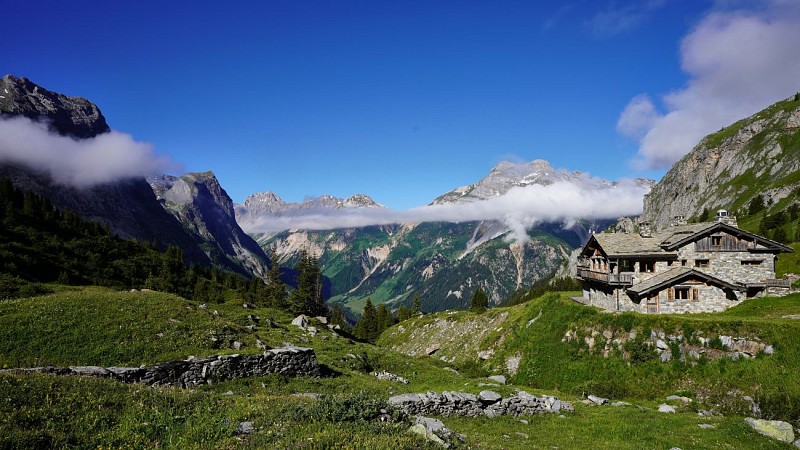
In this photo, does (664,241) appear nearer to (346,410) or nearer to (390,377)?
(390,377)

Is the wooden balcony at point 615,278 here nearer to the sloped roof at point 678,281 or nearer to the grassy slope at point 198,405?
the sloped roof at point 678,281

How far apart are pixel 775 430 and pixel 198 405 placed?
2806cm

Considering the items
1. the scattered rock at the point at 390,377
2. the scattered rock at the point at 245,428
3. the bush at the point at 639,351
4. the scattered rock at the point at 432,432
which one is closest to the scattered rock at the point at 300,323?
the scattered rock at the point at 390,377

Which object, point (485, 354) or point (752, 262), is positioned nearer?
point (752, 262)

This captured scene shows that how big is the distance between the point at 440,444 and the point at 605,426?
1466cm

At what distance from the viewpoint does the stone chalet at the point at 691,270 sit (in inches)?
1834

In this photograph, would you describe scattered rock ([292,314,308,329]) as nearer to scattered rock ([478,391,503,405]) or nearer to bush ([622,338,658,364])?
scattered rock ([478,391,503,405])

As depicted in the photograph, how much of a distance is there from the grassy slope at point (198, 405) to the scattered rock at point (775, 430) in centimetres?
69

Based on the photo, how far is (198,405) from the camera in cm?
1382

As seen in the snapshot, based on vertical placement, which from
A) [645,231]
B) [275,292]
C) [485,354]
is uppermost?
[645,231]

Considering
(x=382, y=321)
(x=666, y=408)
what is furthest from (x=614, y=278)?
(x=382, y=321)

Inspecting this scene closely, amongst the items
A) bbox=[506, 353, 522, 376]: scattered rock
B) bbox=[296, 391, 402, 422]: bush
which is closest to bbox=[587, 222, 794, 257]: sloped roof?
bbox=[506, 353, 522, 376]: scattered rock

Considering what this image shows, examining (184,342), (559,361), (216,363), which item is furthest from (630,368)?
(184,342)

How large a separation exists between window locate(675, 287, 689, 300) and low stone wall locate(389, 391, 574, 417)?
30562mm
